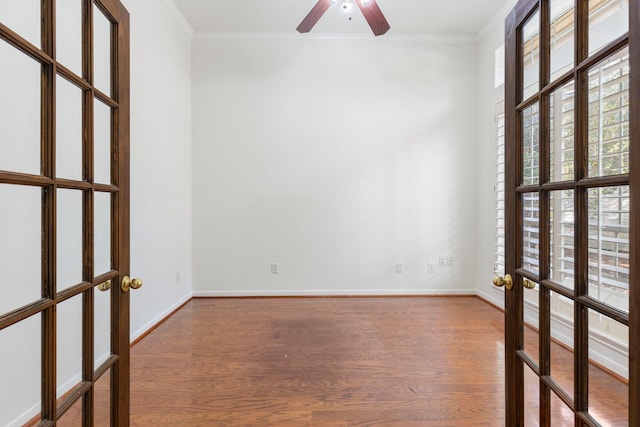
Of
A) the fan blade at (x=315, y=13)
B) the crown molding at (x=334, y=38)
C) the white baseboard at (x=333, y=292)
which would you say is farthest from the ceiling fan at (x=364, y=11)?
the white baseboard at (x=333, y=292)

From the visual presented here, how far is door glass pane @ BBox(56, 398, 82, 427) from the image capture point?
821 mm

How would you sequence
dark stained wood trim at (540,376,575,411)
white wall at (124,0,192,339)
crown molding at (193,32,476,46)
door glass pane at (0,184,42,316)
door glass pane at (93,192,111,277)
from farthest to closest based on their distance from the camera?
1. crown molding at (193,32,476,46)
2. white wall at (124,0,192,339)
3. door glass pane at (93,192,111,277)
4. dark stained wood trim at (540,376,575,411)
5. door glass pane at (0,184,42,316)

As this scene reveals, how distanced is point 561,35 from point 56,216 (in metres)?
1.62

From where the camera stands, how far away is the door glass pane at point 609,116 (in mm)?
718

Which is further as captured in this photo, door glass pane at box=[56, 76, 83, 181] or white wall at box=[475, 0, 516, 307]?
white wall at box=[475, 0, 516, 307]

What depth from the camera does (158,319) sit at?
8.99ft

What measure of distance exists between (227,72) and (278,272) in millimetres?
2449

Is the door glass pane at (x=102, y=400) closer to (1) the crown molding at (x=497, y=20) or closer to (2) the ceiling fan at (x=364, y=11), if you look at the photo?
(2) the ceiling fan at (x=364, y=11)

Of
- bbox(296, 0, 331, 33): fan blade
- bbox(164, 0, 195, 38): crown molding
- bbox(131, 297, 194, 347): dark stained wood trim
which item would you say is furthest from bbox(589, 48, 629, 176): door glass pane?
bbox(164, 0, 195, 38): crown molding

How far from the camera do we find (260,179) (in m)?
3.51

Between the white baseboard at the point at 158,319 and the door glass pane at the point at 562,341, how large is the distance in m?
2.41

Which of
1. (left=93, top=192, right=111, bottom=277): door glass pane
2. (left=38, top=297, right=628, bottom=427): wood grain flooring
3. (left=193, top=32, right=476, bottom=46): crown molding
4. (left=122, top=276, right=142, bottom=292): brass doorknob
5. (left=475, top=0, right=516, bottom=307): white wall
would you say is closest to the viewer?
(left=93, top=192, right=111, bottom=277): door glass pane

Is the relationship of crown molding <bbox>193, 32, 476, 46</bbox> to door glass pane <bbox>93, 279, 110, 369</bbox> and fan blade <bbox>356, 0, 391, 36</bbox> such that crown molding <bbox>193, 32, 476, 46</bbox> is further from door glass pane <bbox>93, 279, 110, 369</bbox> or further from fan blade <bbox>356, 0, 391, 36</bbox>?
door glass pane <bbox>93, 279, 110, 369</bbox>

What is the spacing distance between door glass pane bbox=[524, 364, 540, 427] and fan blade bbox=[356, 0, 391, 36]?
2253 mm
